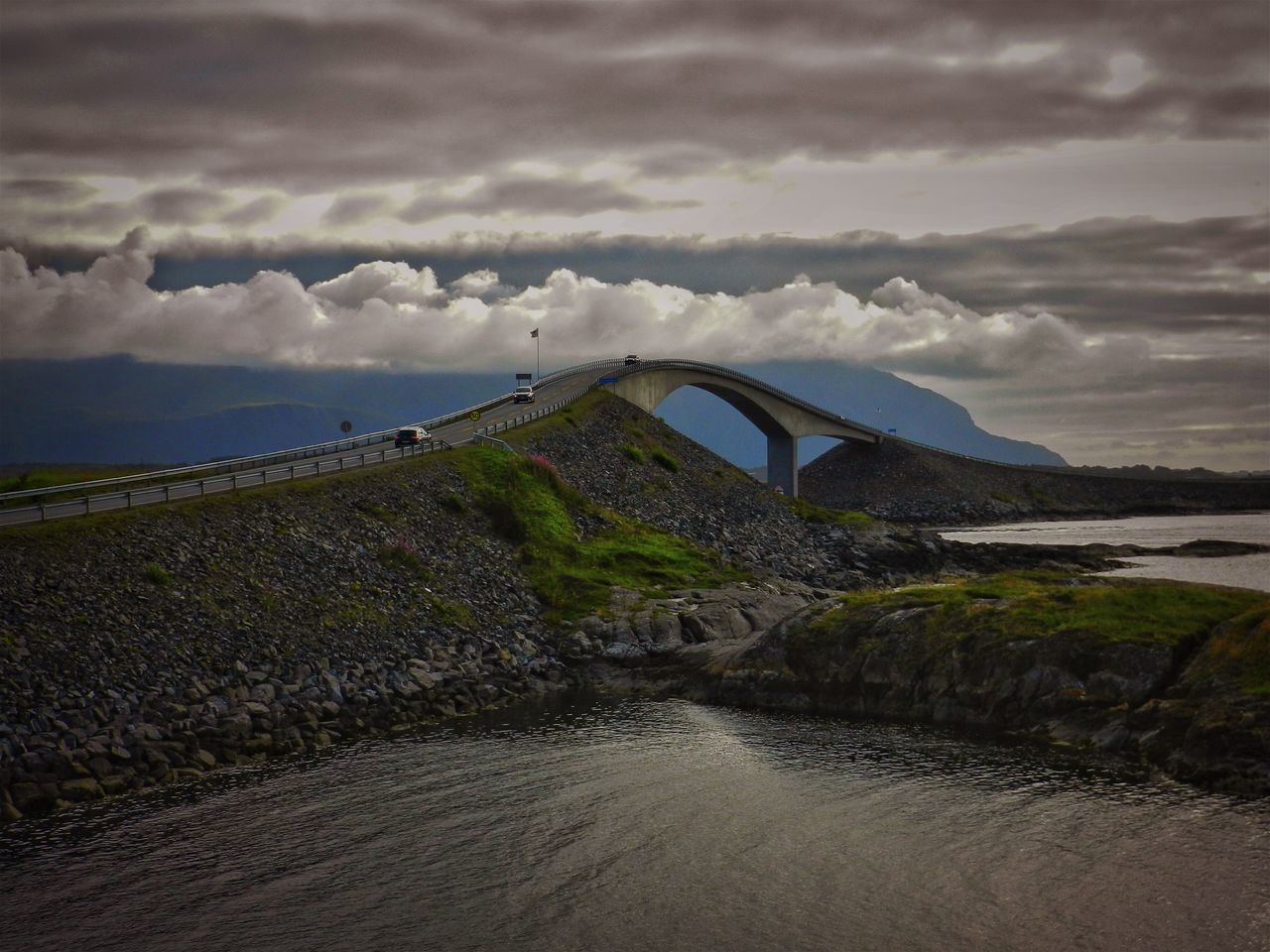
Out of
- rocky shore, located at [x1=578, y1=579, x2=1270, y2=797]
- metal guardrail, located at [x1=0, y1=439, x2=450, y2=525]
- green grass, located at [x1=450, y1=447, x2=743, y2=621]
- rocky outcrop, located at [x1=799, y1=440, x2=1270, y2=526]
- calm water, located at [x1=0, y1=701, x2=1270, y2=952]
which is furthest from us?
rocky outcrop, located at [x1=799, y1=440, x2=1270, y2=526]

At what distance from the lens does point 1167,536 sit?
13550cm

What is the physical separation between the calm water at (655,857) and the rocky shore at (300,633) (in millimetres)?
3300

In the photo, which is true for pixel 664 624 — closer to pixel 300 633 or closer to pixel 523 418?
pixel 300 633

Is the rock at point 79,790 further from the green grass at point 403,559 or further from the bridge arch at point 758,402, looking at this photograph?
the bridge arch at point 758,402

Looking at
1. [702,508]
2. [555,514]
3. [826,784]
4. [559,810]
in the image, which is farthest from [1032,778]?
[702,508]

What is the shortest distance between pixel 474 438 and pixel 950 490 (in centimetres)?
11130

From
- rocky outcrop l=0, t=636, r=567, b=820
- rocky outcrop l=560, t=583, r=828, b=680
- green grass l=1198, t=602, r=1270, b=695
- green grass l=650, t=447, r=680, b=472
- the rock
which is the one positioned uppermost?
green grass l=650, t=447, r=680, b=472

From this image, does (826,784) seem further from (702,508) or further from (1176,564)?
(1176,564)

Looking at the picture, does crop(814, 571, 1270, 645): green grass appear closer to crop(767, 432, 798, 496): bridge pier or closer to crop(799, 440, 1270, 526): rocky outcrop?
crop(767, 432, 798, 496): bridge pier

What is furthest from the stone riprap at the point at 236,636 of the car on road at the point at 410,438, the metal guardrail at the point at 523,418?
the metal guardrail at the point at 523,418

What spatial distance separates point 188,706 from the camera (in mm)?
39562

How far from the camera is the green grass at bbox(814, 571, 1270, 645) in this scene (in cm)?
4128

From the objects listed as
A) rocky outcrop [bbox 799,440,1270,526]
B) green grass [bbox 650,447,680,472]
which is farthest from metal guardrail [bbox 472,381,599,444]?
rocky outcrop [bbox 799,440,1270,526]

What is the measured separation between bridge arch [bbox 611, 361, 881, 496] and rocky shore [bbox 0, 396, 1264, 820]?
187ft
